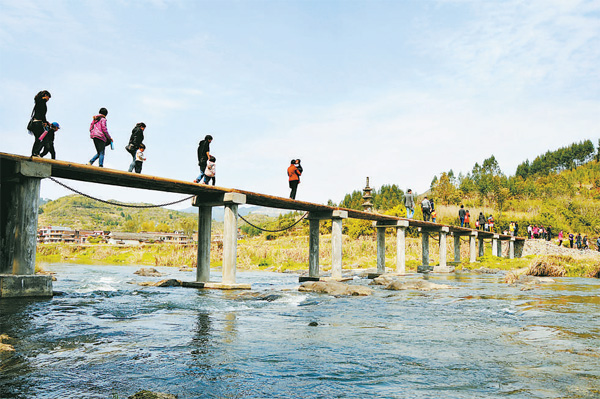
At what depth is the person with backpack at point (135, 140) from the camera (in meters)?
16.4

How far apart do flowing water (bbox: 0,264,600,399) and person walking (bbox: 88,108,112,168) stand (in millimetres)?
4570

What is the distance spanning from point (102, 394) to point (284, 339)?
13.6 feet

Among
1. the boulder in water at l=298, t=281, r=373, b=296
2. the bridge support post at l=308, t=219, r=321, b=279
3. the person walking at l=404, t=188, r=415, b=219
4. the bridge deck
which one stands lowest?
the boulder in water at l=298, t=281, r=373, b=296

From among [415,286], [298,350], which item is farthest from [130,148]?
[415,286]

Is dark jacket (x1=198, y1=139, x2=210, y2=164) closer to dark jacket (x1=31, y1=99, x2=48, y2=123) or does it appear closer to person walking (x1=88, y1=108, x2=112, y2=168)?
person walking (x1=88, y1=108, x2=112, y2=168)

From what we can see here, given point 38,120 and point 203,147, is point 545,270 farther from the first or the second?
point 38,120

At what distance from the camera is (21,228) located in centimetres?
1242

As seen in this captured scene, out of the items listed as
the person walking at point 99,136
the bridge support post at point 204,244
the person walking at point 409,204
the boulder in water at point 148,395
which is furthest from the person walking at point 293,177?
the boulder in water at point 148,395

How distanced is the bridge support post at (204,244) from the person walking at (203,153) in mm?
1810

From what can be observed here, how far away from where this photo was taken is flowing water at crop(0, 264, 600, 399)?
224 inches

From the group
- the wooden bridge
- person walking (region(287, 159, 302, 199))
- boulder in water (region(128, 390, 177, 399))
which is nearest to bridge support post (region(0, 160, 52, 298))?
the wooden bridge

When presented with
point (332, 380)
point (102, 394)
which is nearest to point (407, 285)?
point (332, 380)

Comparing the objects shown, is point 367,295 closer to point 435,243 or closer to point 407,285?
point 407,285

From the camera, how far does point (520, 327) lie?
10219 mm
